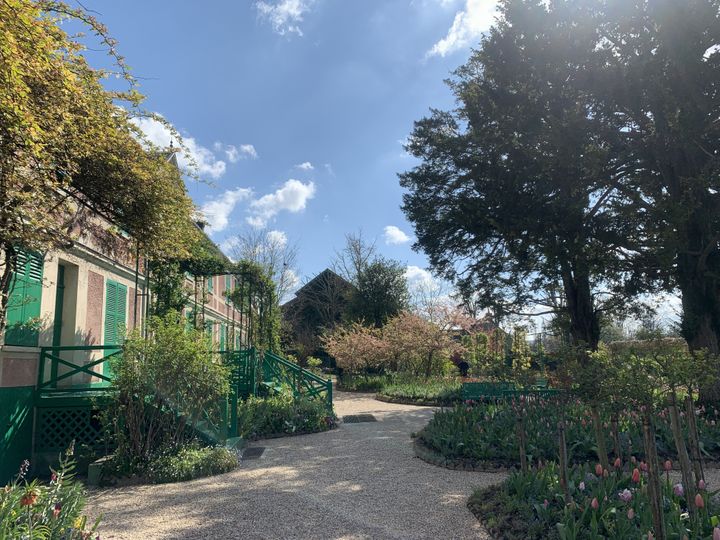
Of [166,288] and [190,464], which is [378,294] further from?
[190,464]

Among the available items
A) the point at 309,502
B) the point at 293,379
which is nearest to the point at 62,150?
the point at 309,502

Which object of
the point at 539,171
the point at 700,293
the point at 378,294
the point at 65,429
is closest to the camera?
the point at 65,429

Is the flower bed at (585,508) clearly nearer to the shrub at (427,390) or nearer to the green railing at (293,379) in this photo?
the green railing at (293,379)

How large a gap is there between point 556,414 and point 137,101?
755 centimetres

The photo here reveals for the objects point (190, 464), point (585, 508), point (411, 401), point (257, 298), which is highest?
point (257, 298)

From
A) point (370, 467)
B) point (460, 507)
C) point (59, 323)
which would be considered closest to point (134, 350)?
point (59, 323)

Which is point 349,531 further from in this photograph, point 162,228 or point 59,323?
point 59,323

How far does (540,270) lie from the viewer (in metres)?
13.0

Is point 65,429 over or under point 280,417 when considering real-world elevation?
over

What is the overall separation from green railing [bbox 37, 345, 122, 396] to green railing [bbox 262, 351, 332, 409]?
4.84 meters

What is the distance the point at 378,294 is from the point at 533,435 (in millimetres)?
21116

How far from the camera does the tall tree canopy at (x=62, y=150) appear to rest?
344 cm

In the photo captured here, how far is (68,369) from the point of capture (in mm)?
8008

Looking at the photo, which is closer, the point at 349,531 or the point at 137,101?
the point at 349,531
